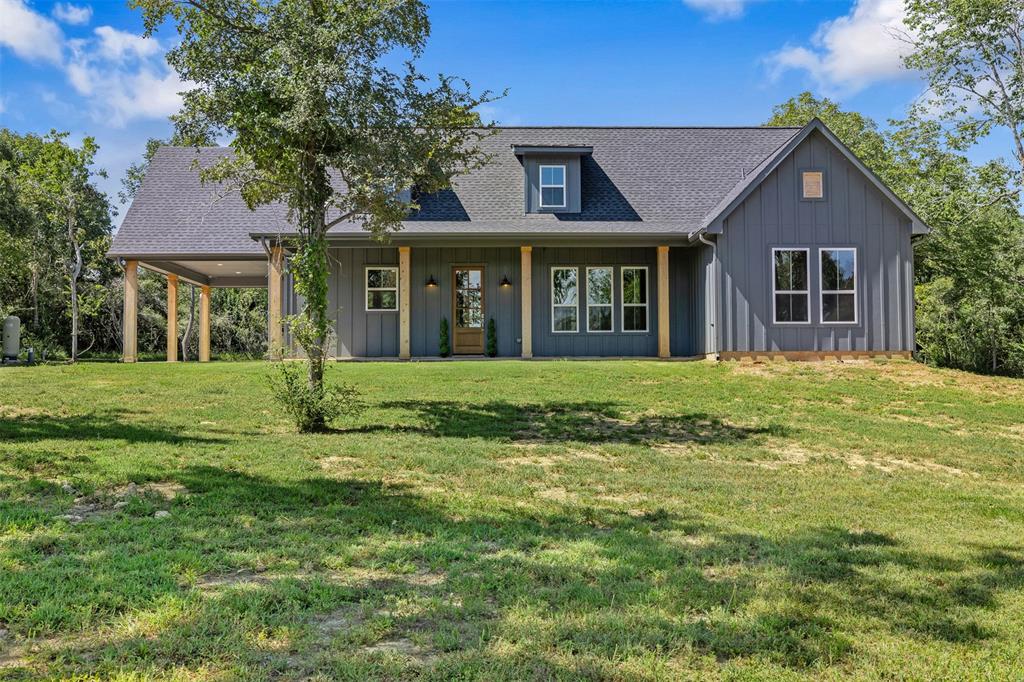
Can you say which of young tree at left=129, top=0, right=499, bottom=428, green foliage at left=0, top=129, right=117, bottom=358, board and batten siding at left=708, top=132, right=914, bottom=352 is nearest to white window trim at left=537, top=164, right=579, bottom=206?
board and batten siding at left=708, top=132, right=914, bottom=352

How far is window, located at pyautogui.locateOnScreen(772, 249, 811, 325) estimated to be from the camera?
1567 cm

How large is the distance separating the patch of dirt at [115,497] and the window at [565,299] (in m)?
12.3

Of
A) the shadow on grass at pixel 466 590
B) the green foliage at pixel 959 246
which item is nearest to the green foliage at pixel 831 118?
the green foliage at pixel 959 246

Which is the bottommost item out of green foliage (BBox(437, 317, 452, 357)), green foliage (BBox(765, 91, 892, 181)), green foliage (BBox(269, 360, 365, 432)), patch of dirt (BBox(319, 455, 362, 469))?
patch of dirt (BBox(319, 455, 362, 469))

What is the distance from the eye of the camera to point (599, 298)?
17.6 m

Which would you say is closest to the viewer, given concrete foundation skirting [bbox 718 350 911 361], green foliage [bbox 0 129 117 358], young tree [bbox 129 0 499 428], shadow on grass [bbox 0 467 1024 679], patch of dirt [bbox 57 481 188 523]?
shadow on grass [bbox 0 467 1024 679]

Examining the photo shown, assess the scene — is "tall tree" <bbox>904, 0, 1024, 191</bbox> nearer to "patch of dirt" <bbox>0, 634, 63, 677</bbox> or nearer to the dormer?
the dormer

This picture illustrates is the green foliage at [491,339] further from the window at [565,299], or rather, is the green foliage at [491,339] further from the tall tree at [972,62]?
the tall tree at [972,62]

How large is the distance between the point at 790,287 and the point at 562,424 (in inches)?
332

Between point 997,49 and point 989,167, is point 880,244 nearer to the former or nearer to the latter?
point 989,167

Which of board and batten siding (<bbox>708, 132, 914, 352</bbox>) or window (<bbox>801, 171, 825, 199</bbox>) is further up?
window (<bbox>801, 171, 825, 199</bbox>)

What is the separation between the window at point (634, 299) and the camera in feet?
57.6

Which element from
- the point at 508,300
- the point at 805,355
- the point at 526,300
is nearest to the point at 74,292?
the point at 508,300

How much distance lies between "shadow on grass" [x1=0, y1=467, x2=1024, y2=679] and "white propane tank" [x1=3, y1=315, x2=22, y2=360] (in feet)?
56.8
